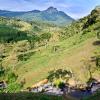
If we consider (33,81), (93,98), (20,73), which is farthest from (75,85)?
(93,98)

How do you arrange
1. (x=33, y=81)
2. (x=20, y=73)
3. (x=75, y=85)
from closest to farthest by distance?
(x=75, y=85)
(x=33, y=81)
(x=20, y=73)

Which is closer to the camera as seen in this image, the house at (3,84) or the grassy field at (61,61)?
the grassy field at (61,61)

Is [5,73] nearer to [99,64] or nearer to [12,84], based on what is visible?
[12,84]

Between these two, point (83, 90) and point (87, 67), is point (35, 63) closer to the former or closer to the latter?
point (87, 67)

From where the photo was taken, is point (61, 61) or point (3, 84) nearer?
point (3, 84)

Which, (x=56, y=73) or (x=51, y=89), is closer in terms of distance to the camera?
(x=51, y=89)

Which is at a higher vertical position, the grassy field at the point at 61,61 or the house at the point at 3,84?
the grassy field at the point at 61,61

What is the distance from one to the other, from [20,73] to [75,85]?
4290 centimetres

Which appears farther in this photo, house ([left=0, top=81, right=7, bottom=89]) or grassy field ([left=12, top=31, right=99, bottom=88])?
house ([left=0, top=81, right=7, bottom=89])

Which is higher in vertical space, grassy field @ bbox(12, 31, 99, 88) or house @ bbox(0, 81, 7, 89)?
grassy field @ bbox(12, 31, 99, 88)

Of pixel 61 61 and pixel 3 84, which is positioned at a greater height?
pixel 61 61

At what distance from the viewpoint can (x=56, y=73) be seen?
157 m

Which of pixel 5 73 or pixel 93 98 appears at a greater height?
pixel 93 98

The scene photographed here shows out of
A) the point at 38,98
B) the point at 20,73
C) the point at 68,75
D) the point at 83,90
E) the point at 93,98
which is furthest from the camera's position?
the point at 20,73
